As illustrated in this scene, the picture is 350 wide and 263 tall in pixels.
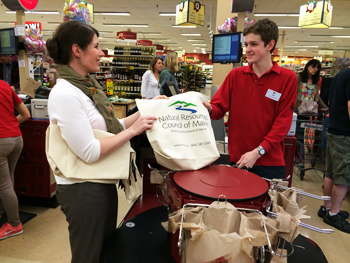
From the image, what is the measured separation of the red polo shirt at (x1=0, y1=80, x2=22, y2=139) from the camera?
2.47 metres

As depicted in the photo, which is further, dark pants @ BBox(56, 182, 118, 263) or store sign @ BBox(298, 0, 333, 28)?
store sign @ BBox(298, 0, 333, 28)

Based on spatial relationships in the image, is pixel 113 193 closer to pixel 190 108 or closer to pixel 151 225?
pixel 151 225

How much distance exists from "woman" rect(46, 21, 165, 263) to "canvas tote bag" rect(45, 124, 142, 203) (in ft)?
0.13

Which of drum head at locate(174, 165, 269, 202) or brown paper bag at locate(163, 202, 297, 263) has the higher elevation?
drum head at locate(174, 165, 269, 202)

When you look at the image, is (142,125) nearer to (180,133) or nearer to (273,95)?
(180,133)

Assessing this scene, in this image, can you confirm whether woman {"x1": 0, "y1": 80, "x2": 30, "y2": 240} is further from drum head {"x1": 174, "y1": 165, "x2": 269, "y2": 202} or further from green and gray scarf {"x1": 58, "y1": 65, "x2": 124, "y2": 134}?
drum head {"x1": 174, "y1": 165, "x2": 269, "y2": 202}

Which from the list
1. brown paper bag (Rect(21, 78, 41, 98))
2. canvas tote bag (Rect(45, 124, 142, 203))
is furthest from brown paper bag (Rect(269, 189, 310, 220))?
brown paper bag (Rect(21, 78, 41, 98))

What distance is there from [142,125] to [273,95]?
2.83 feet

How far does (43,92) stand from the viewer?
3.23 meters

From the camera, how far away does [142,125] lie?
3.90 ft

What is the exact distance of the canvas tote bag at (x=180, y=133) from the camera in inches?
47.3

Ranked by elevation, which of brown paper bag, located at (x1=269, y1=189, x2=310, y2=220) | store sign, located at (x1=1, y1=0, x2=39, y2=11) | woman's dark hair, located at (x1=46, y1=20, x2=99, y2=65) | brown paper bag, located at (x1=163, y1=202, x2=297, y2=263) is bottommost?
brown paper bag, located at (x1=163, y1=202, x2=297, y2=263)

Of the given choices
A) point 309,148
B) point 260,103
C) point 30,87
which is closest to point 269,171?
point 260,103

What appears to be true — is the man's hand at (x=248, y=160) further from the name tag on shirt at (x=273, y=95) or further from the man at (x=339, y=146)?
the man at (x=339, y=146)
